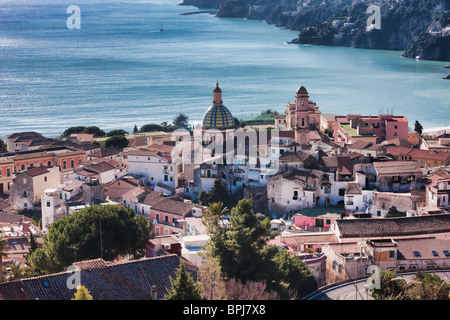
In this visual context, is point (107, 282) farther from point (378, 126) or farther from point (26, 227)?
point (378, 126)

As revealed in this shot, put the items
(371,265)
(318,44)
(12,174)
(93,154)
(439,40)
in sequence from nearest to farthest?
(371,265) → (12,174) → (93,154) → (439,40) → (318,44)

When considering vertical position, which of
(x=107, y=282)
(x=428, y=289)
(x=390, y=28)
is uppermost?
(x=390, y=28)

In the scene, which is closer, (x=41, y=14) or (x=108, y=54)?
(x=108, y=54)

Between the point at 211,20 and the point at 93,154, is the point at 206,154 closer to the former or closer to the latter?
the point at 93,154

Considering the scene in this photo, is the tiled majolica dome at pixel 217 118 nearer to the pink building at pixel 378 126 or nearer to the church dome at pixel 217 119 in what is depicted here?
the church dome at pixel 217 119

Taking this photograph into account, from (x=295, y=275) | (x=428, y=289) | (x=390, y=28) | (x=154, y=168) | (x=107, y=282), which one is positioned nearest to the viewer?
(x=428, y=289)

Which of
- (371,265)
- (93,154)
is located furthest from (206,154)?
(371,265)

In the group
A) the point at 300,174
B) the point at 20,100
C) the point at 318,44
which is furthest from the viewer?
the point at 318,44

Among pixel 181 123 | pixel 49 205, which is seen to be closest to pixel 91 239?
pixel 49 205
